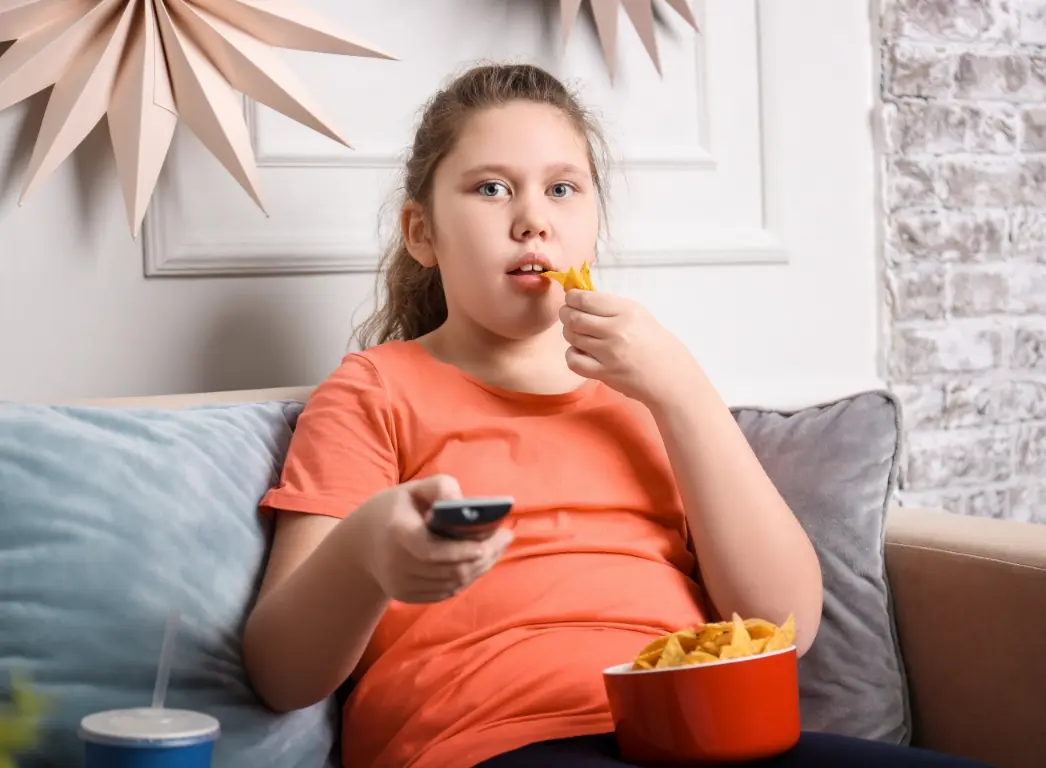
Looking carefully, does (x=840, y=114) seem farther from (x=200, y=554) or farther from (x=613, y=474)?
(x=200, y=554)

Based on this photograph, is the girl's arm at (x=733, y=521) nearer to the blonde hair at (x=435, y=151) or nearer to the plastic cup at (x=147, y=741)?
the blonde hair at (x=435, y=151)

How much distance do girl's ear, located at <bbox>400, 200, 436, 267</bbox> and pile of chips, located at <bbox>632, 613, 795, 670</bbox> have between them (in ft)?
1.85

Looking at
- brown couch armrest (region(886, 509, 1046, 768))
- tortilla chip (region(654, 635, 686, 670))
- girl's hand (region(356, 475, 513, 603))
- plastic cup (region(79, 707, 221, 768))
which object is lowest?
brown couch armrest (region(886, 509, 1046, 768))

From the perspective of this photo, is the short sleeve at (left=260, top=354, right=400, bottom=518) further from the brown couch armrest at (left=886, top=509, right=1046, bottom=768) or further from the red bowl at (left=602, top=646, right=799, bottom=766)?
the brown couch armrest at (left=886, top=509, right=1046, bottom=768)

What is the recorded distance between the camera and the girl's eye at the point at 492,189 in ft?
3.87

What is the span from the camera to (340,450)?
107cm

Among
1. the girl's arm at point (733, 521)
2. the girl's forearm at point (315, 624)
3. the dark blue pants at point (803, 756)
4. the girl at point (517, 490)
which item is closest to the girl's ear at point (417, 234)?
the girl at point (517, 490)

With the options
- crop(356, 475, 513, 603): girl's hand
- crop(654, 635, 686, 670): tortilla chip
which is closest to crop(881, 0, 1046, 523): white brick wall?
crop(654, 635, 686, 670): tortilla chip

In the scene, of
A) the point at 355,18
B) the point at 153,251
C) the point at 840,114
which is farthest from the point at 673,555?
the point at 840,114

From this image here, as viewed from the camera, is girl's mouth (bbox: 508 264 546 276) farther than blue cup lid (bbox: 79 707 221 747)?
Yes

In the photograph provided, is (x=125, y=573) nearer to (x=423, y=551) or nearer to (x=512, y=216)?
(x=423, y=551)

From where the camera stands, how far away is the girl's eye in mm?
1179

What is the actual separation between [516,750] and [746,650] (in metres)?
0.21

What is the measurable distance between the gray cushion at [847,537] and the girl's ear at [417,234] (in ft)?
1.35
